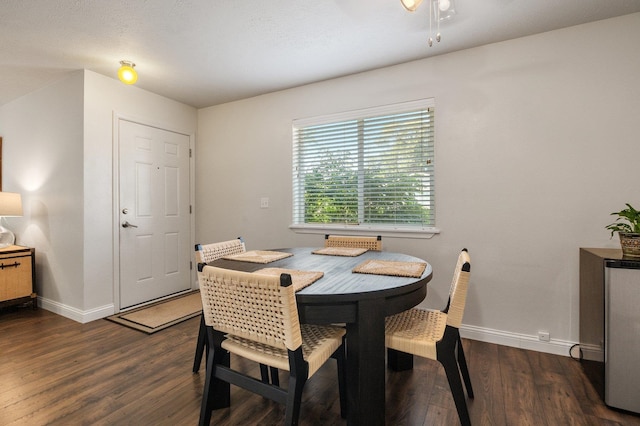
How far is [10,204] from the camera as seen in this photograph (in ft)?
10.9

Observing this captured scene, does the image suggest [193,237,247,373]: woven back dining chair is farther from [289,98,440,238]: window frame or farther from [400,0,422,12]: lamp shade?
[400,0,422,12]: lamp shade

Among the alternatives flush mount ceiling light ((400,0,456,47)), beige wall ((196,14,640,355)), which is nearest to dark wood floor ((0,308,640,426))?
beige wall ((196,14,640,355))

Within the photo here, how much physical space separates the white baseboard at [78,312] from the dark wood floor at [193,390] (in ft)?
1.32

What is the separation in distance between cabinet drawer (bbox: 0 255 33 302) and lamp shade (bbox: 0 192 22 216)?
517 millimetres

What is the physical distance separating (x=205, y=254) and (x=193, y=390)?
2.76 feet

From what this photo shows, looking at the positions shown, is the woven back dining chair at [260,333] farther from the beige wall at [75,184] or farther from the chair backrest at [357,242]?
the beige wall at [75,184]

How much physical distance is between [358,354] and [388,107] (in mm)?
2263

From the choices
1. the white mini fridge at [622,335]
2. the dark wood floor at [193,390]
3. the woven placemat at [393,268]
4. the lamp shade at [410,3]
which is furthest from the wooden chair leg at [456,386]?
the lamp shade at [410,3]

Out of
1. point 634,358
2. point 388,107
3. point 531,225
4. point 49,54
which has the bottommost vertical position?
point 634,358

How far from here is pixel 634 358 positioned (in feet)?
5.31

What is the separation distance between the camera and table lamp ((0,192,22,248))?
10.7ft

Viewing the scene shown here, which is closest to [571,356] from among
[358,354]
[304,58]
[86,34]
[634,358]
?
[634,358]

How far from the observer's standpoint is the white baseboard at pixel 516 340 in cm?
227

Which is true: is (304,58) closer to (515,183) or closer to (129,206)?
(515,183)
